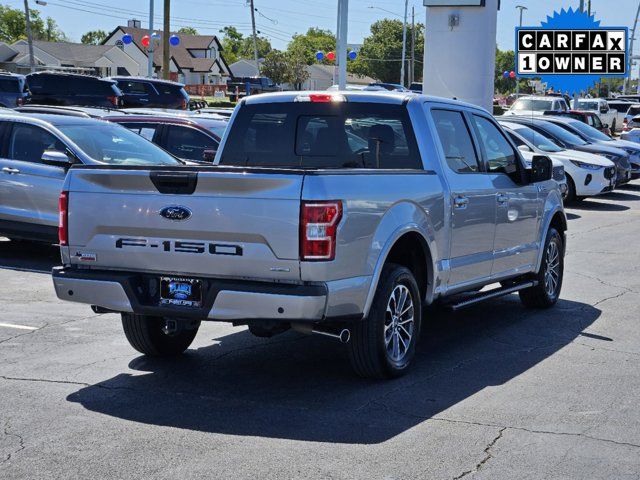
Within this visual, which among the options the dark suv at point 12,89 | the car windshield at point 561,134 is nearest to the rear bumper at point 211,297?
the car windshield at point 561,134

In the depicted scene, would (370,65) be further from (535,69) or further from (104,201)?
(104,201)

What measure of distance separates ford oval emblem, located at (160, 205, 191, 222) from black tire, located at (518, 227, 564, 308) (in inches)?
180

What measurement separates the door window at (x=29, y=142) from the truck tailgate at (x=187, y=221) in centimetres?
614

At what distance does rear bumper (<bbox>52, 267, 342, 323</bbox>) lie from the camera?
636 centimetres

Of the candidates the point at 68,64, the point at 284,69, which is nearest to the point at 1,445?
the point at 284,69

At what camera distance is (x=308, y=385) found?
23.7 feet

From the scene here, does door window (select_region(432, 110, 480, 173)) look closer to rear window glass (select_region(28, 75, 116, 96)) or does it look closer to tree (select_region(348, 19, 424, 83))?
rear window glass (select_region(28, 75, 116, 96))

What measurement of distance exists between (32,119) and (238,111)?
17.5 feet

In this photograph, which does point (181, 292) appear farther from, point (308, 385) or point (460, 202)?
point (460, 202)

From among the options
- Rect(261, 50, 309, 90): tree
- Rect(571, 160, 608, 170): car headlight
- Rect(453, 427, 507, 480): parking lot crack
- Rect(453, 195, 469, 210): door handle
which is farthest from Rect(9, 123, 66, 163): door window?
Rect(261, 50, 309, 90): tree

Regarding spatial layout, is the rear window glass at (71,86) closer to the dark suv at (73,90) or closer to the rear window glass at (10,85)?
the dark suv at (73,90)

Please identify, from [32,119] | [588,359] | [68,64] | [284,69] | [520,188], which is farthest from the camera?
[68,64]

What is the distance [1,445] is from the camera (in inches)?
226

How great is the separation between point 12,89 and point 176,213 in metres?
30.3
